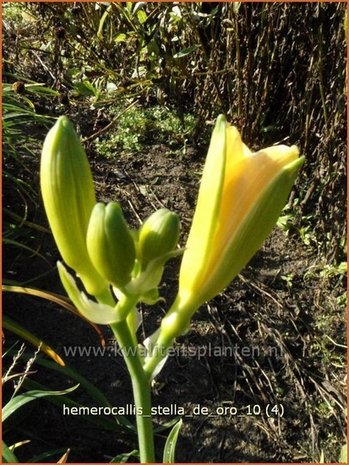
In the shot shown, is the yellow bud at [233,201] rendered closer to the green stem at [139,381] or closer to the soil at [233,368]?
the green stem at [139,381]

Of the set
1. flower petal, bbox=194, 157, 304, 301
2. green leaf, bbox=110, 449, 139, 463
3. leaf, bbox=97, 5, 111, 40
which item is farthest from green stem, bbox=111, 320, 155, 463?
leaf, bbox=97, 5, 111, 40

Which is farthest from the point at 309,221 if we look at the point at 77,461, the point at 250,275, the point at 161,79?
the point at 77,461

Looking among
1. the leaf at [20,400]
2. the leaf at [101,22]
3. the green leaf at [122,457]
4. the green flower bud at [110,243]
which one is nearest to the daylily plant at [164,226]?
the green flower bud at [110,243]

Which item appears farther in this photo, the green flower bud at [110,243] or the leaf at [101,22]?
the leaf at [101,22]

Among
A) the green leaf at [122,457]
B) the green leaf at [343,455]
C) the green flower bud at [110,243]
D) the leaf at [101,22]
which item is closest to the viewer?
the green flower bud at [110,243]

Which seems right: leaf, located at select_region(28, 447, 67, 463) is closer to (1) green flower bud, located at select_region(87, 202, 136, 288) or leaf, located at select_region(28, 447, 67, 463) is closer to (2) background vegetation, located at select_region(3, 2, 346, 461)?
(2) background vegetation, located at select_region(3, 2, 346, 461)

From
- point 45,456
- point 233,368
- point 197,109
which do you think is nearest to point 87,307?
point 45,456

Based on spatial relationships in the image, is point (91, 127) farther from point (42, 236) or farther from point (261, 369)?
point (261, 369)
